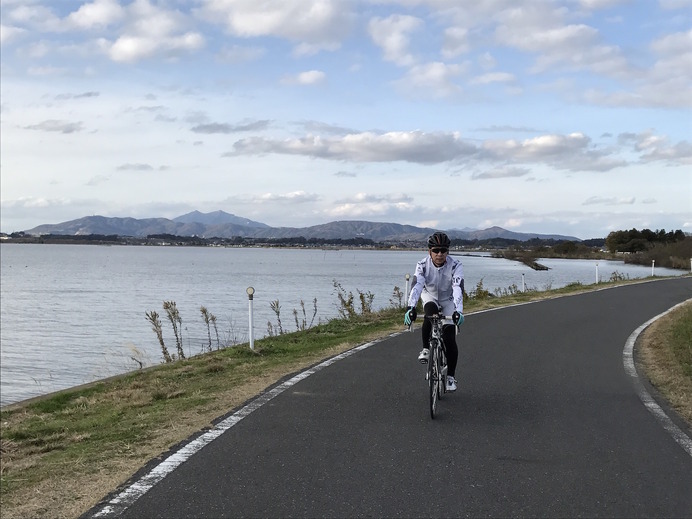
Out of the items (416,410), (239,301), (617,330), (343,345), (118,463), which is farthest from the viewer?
(239,301)

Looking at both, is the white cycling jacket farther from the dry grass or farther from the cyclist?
the dry grass

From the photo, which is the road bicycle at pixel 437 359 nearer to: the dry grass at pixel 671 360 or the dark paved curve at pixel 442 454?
the dark paved curve at pixel 442 454

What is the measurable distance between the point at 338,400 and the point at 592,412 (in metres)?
2.91

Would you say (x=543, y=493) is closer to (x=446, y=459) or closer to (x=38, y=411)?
(x=446, y=459)

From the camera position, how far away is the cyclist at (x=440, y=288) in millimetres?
7637

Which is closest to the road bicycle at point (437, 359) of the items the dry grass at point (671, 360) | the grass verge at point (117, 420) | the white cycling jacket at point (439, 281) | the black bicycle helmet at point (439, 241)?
the white cycling jacket at point (439, 281)

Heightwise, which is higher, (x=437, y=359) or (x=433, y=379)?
(x=437, y=359)

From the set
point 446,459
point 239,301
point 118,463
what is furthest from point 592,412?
point 239,301

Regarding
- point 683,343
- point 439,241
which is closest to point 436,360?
point 439,241

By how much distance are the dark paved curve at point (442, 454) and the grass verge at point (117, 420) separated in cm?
55

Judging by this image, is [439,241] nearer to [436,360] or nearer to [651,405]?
[436,360]

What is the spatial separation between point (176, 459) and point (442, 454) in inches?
89.8

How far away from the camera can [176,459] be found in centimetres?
565

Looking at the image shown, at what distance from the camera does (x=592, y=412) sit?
761 cm
